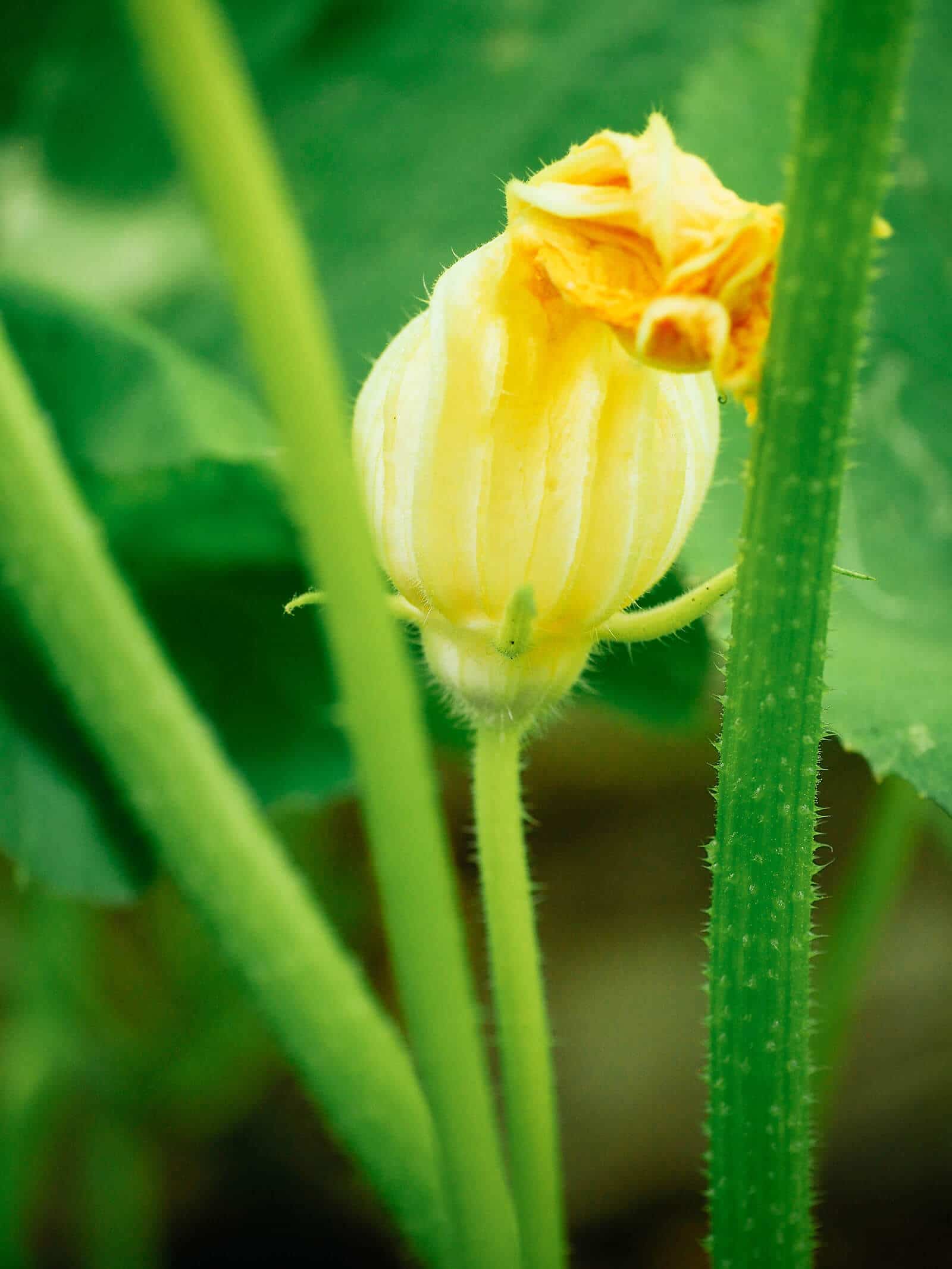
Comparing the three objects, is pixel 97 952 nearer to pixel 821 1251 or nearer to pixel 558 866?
pixel 558 866

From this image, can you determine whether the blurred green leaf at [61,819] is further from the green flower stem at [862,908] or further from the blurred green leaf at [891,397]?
the green flower stem at [862,908]

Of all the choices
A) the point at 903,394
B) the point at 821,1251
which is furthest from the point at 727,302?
the point at 821,1251

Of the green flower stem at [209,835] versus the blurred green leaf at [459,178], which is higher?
the blurred green leaf at [459,178]

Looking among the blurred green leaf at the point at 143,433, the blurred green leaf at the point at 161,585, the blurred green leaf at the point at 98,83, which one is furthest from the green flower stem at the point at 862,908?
the blurred green leaf at the point at 98,83

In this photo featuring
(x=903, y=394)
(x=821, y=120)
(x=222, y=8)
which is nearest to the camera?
(x=821, y=120)

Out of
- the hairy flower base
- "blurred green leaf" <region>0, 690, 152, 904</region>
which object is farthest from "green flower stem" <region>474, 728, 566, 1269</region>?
"blurred green leaf" <region>0, 690, 152, 904</region>

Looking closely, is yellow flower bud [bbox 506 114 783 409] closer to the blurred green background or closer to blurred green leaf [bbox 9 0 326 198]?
the blurred green background
